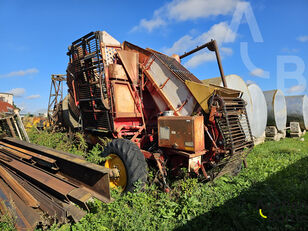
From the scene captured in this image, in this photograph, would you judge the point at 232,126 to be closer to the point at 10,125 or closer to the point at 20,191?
the point at 20,191

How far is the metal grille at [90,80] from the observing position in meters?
4.41

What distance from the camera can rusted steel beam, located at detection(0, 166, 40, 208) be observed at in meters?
2.94

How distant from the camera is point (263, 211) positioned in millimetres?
2980

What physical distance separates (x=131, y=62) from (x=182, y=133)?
7.30 ft

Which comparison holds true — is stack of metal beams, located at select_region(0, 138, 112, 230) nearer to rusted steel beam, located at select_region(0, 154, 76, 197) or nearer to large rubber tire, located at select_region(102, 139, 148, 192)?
rusted steel beam, located at select_region(0, 154, 76, 197)

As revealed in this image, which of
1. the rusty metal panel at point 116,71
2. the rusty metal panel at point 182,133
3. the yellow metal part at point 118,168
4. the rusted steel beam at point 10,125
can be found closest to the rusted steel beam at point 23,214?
the yellow metal part at point 118,168

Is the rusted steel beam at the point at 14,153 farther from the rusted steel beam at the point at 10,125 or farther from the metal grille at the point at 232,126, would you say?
the metal grille at the point at 232,126

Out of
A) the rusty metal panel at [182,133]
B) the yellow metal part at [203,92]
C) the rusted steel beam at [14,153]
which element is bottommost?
the rusted steel beam at [14,153]

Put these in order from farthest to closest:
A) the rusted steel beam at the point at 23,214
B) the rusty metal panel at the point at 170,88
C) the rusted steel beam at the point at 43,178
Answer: the rusty metal panel at the point at 170,88 → the rusted steel beam at the point at 43,178 → the rusted steel beam at the point at 23,214

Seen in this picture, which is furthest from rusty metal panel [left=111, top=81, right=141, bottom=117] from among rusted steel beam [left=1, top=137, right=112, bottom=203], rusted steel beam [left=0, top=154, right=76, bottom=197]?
rusted steel beam [left=0, top=154, right=76, bottom=197]

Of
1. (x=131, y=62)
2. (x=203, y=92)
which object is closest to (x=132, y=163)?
(x=203, y=92)

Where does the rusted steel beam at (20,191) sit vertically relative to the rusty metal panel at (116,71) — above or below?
below

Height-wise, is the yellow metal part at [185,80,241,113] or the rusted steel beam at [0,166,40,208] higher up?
the yellow metal part at [185,80,241,113]

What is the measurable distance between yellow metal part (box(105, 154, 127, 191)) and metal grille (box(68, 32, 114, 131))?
0.79 m
